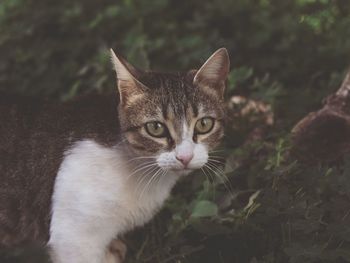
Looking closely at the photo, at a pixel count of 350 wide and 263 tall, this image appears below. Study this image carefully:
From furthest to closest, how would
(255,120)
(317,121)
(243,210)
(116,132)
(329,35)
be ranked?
1. (329,35)
2. (255,120)
3. (317,121)
4. (243,210)
5. (116,132)

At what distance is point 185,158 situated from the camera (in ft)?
9.05

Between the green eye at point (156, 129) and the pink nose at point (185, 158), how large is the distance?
0.17 meters

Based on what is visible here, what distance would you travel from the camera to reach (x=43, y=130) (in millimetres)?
3111

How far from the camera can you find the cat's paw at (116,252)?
129 inches

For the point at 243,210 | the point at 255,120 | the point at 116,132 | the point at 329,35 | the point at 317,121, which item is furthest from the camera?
the point at 329,35

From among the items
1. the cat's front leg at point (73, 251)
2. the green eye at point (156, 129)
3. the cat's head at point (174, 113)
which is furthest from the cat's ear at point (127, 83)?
the cat's front leg at point (73, 251)

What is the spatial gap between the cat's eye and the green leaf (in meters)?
0.54

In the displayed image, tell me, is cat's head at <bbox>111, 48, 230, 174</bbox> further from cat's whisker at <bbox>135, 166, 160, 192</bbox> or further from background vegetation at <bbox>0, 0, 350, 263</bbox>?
background vegetation at <bbox>0, 0, 350, 263</bbox>

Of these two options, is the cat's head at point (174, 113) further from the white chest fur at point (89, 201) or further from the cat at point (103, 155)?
the white chest fur at point (89, 201)

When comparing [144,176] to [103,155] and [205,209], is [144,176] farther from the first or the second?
[205,209]

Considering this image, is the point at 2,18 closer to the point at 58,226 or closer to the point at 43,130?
the point at 43,130

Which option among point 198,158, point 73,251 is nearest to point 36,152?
point 73,251

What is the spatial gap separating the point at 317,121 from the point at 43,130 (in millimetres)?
1584

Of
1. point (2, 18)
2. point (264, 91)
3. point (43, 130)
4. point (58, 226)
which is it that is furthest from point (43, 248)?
point (2, 18)
